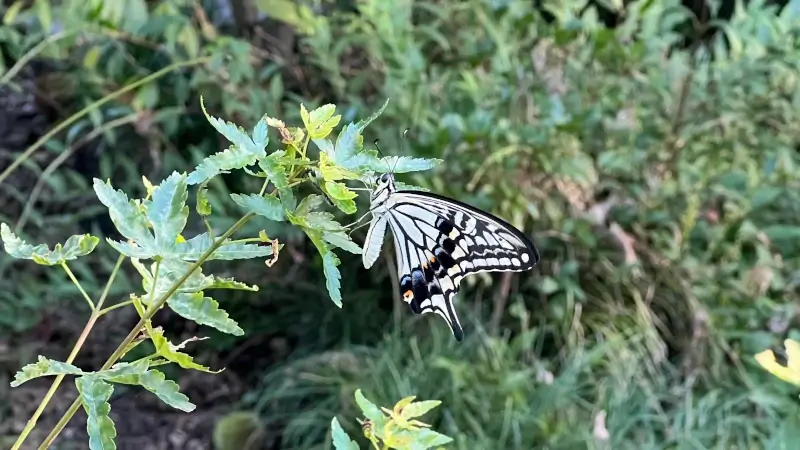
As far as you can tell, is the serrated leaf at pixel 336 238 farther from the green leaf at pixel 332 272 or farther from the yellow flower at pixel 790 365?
the yellow flower at pixel 790 365

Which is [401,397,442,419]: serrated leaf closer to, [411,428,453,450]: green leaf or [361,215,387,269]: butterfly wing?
[411,428,453,450]: green leaf

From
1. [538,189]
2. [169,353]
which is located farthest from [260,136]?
[538,189]

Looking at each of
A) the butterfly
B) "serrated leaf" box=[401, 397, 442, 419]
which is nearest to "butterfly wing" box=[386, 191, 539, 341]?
the butterfly

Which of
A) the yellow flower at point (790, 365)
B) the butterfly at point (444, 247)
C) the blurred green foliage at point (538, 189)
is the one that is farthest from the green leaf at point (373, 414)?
the blurred green foliage at point (538, 189)

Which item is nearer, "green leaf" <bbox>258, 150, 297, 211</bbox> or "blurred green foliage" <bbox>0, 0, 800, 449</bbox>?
"green leaf" <bbox>258, 150, 297, 211</bbox>

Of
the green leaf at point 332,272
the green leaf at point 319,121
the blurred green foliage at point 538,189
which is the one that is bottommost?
the blurred green foliage at point 538,189

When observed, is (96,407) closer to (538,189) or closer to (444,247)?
(444,247)

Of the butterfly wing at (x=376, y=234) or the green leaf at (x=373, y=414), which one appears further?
the butterfly wing at (x=376, y=234)

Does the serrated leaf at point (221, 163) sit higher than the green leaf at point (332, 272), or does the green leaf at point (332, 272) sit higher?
the serrated leaf at point (221, 163)
